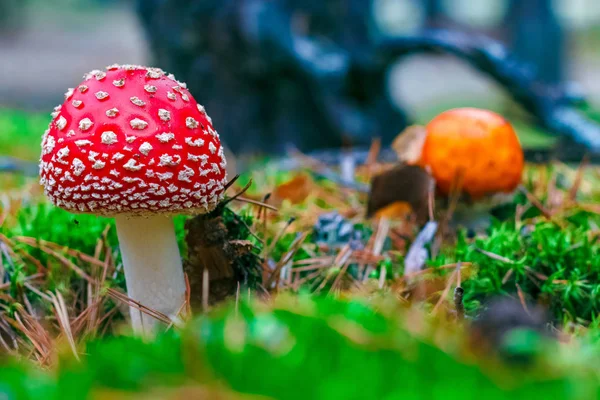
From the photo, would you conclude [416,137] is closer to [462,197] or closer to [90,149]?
[462,197]

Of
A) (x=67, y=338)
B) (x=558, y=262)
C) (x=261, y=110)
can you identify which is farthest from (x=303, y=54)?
(x=67, y=338)

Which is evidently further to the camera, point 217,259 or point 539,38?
point 539,38

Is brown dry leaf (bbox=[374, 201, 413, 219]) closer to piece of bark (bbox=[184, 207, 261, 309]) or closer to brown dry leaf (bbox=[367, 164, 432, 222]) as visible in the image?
brown dry leaf (bbox=[367, 164, 432, 222])

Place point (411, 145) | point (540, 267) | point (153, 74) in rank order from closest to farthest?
point (153, 74)
point (540, 267)
point (411, 145)

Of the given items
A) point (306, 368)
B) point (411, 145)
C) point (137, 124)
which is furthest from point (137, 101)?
point (411, 145)

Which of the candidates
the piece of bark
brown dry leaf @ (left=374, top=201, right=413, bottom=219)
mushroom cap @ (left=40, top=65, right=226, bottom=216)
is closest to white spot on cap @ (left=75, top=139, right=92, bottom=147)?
mushroom cap @ (left=40, top=65, right=226, bottom=216)

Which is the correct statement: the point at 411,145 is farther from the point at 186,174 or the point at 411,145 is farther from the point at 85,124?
the point at 85,124

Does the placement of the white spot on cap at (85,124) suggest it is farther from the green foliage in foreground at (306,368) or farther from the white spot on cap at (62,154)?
the green foliage in foreground at (306,368)
